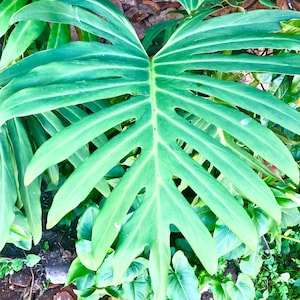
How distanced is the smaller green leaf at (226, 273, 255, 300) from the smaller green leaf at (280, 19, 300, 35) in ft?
2.50

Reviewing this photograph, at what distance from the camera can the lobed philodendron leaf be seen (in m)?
0.88

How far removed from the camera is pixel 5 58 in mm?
1060

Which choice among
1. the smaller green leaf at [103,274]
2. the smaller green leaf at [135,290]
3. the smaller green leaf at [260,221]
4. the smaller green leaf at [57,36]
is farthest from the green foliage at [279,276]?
the smaller green leaf at [57,36]

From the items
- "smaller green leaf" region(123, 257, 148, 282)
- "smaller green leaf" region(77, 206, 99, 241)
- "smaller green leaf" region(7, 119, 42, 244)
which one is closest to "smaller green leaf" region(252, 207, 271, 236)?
"smaller green leaf" region(123, 257, 148, 282)

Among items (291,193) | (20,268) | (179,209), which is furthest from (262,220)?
(20,268)

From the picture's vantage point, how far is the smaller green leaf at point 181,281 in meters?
1.31

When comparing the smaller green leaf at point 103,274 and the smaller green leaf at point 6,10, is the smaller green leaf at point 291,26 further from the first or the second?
the smaller green leaf at point 103,274

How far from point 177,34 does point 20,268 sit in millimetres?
871

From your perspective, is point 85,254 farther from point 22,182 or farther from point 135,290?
point 22,182

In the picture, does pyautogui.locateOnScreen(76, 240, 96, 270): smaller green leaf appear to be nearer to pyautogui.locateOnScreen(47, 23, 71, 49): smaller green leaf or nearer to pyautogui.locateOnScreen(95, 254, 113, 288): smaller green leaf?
pyautogui.locateOnScreen(95, 254, 113, 288): smaller green leaf

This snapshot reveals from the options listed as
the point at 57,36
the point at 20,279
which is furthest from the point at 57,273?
the point at 57,36

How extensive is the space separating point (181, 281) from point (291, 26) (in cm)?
74

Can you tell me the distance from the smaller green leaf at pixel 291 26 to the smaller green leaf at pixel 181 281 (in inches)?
26.8

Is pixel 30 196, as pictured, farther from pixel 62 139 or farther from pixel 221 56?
pixel 221 56
